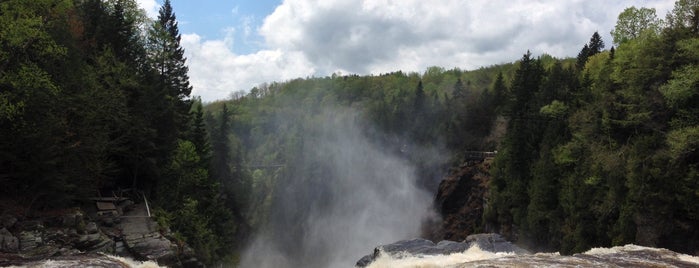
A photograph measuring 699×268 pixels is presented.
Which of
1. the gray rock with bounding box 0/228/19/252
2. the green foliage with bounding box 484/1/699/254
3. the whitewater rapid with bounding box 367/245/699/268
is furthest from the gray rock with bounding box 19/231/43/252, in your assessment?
the green foliage with bounding box 484/1/699/254

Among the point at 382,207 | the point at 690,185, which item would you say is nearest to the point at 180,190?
the point at 690,185

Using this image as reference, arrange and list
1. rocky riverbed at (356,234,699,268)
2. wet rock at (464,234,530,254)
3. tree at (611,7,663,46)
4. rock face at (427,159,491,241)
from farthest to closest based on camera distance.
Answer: rock face at (427,159,491,241) → tree at (611,7,663,46) → wet rock at (464,234,530,254) → rocky riverbed at (356,234,699,268)

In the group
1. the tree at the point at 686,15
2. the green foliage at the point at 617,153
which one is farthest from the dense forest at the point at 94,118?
the tree at the point at 686,15

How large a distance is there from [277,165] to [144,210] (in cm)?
8988

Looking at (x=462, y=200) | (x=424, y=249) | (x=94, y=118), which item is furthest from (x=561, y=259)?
(x=462, y=200)

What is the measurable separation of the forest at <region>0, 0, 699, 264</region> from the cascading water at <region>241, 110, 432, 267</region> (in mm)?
14779

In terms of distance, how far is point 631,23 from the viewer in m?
42.2

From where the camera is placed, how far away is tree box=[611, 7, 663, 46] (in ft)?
133

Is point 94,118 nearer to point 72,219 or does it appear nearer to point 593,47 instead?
point 72,219

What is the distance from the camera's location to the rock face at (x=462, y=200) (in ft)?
203

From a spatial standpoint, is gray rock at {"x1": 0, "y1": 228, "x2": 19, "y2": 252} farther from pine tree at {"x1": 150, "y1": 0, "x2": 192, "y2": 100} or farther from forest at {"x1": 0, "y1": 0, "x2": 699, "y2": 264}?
pine tree at {"x1": 150, "y1": 0, "x2": 192, "y2": 100}

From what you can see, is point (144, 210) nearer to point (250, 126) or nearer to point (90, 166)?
point (90, 166)

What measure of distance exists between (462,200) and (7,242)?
183 feet

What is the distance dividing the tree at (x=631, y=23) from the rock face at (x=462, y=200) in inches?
947
